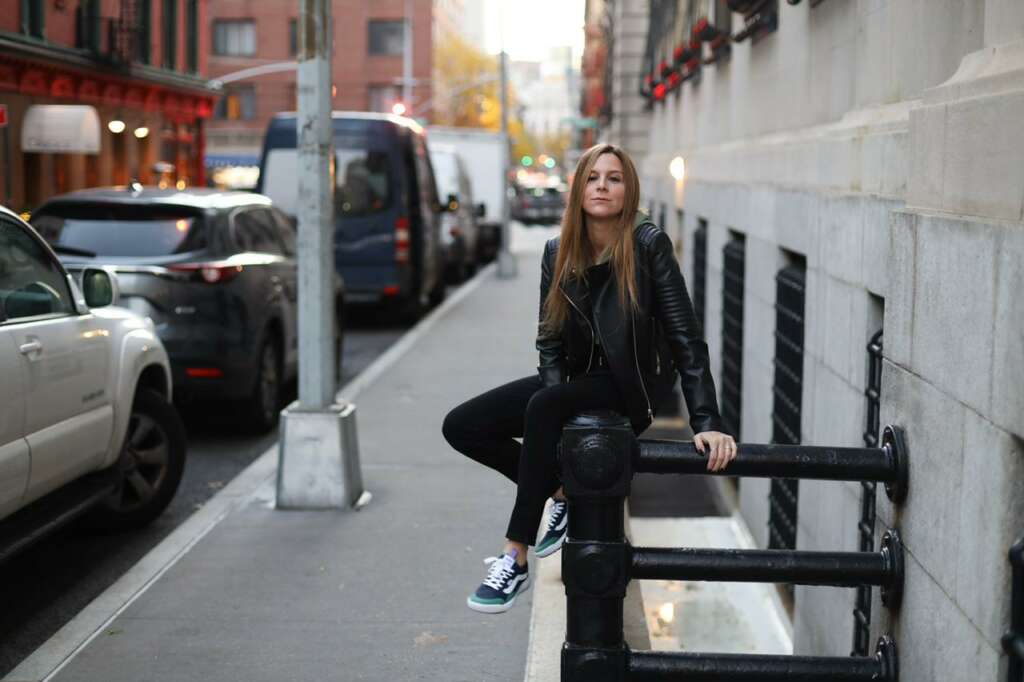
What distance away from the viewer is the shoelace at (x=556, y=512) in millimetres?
4898

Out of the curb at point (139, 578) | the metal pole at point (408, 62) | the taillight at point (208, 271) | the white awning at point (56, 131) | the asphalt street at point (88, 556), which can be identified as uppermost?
the metal pole at point (408, 62)

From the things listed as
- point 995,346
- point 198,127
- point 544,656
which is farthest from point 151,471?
point 198,127

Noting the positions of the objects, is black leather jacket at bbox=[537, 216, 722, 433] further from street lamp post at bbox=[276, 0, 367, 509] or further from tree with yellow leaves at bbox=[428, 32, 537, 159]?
tree with yellow leaves at bbox=[428, 32, 537, 159]

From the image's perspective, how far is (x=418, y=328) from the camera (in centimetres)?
1878

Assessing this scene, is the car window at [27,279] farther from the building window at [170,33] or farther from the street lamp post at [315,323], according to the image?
the building window at [170,33]

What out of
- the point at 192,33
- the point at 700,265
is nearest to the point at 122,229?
the point at 700,265

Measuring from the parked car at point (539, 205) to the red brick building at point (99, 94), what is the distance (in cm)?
2303

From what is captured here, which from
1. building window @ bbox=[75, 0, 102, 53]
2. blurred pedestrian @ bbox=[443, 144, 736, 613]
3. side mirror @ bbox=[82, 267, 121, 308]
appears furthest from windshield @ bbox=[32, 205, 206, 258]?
building window @ bbox=[75, 0, 102, 53]

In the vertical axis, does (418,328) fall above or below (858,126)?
below

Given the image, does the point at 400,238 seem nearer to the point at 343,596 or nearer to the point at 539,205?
the point at 343,596

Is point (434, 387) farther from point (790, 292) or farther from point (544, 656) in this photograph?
point (544, 656)

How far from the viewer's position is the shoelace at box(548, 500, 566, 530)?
4.90 meters

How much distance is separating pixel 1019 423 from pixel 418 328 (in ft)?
52.0

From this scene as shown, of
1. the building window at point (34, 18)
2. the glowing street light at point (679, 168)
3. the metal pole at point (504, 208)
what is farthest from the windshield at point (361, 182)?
the building window at point (34, 18)
